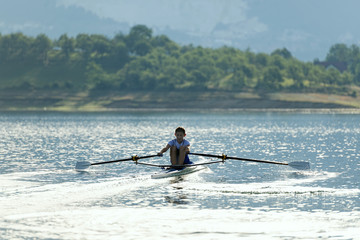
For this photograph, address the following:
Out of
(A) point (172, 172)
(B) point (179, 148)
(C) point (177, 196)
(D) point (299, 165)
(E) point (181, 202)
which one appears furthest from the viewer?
(D) point (299, 165)

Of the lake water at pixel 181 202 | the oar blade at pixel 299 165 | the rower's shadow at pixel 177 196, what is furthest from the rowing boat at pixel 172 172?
the oar blade at pixel 299 165

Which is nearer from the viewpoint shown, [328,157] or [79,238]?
[79,238]

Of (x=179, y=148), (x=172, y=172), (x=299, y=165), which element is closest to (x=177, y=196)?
(x=172, y=172)

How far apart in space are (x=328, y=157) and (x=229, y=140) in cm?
2855

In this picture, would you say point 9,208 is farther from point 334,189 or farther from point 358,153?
point 358,153

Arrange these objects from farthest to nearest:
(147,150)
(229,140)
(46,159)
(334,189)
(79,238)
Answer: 1. (229,140)
2. (147,150)
3. (46,159)
4. (334,189)
5. (79,238)

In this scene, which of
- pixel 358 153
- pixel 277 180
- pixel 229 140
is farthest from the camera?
pixel 229 140

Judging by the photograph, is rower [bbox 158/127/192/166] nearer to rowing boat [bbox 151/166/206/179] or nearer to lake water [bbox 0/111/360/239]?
rowing boat [bbox 151/166/206/179]

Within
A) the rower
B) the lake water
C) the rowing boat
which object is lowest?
the lake water

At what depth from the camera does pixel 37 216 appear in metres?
27.6

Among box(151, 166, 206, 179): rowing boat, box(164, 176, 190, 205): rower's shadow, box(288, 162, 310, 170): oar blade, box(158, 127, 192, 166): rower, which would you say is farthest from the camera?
box(288, 162, 310, 170): oar blade

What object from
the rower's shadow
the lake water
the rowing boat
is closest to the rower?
the rowing boat

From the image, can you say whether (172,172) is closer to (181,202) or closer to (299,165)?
(181,202)

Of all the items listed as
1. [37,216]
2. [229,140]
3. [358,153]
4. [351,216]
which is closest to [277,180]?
[351,216]
